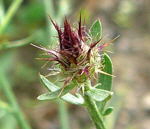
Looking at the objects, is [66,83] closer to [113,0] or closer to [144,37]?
[144,37]

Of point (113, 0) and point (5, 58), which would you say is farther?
point (113, 0)

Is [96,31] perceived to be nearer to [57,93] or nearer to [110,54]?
[57,93]

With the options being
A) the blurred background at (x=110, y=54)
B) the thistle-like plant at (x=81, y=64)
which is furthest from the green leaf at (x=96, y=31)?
the blurred background at (x=110, y=54)

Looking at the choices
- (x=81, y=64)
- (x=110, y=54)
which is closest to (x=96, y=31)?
(x=81, y=64)

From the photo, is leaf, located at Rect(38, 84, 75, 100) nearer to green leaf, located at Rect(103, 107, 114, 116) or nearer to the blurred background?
green leaf, located at Rect(103, 107, 114, 116)

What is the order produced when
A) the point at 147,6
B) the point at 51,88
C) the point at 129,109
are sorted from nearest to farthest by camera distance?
the point at 51,88, the point at 129,109, the point at 147,6

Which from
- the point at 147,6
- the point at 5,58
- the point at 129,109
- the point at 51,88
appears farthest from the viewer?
the point at 147,6

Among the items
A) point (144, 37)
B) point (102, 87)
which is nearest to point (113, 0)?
point (144, 37)

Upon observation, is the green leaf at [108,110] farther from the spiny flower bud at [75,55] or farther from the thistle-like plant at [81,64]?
the spiny flower bud at [75,55]
